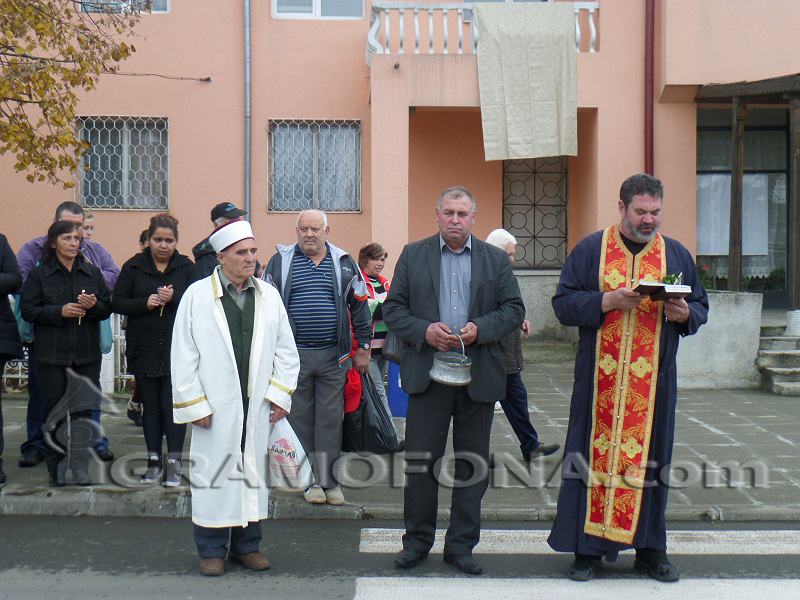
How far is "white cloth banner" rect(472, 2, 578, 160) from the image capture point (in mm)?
12148

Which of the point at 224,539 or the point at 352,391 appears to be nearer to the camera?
the point at 224,539

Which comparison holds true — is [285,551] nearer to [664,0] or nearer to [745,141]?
[664,0]

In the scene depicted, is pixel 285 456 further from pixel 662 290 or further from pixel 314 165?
pixel 314 165

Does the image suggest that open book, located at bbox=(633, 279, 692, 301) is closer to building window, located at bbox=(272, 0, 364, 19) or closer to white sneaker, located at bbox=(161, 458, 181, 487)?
white sneaker, located at bbox=(161, 458, 181, 487)

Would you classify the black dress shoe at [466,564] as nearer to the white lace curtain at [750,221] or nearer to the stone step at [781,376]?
the stone step at [781,376]

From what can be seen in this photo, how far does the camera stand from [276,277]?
6203 mm

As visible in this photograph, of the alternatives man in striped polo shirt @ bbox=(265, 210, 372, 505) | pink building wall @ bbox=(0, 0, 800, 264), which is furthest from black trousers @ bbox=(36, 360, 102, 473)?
pink building wall @ bbox=(0, 0, 800, 264)

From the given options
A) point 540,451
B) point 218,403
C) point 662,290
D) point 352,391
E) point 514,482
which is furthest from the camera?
point 540,451

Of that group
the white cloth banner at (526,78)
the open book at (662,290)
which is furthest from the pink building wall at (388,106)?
the open book at (662,290)

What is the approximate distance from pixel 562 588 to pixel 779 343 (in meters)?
7.53

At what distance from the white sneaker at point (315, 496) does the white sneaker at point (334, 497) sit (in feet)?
0.10

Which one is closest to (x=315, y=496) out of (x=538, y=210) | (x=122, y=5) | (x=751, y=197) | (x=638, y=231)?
(x=638, y=231)

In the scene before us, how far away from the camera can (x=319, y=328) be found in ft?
20.4

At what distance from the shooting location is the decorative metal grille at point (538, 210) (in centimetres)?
1420
